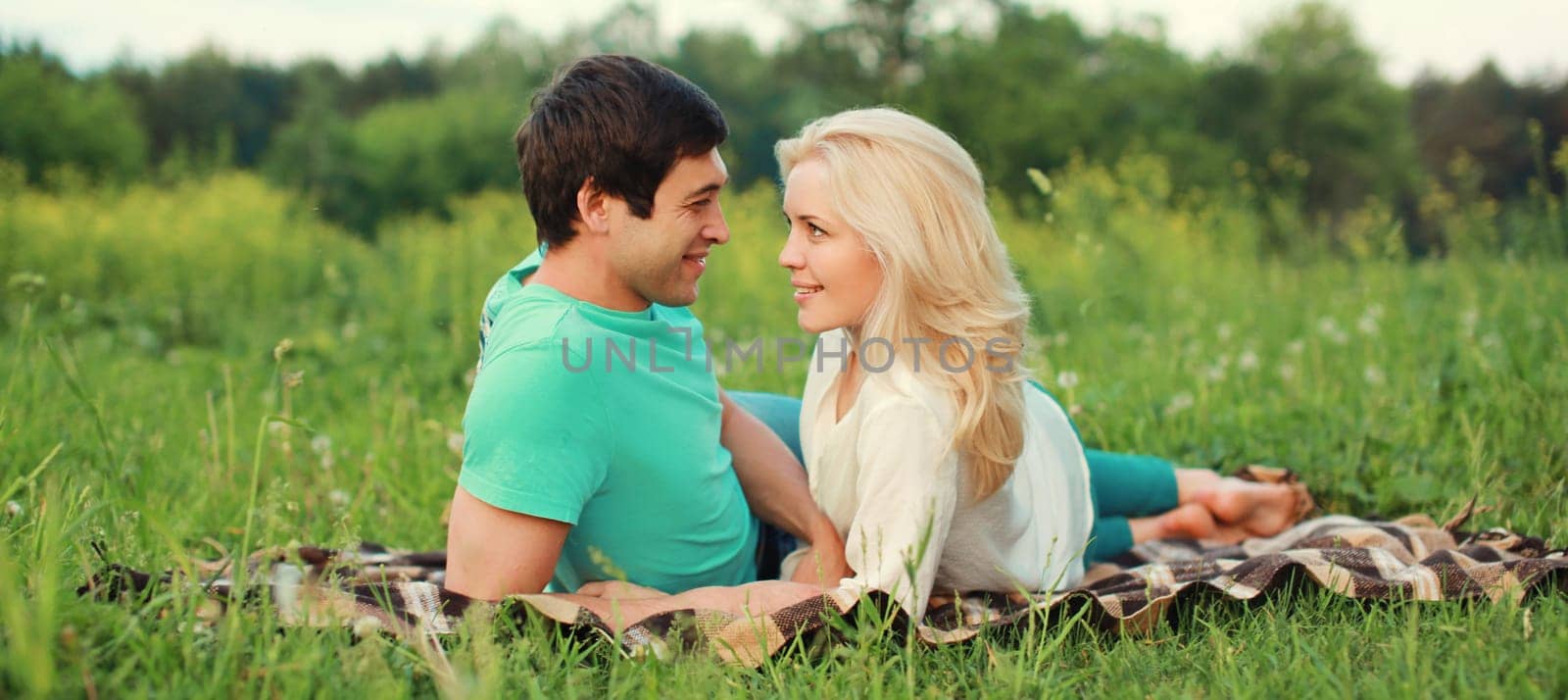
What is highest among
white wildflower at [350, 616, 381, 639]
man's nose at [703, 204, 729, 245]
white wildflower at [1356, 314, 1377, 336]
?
man's nose at [703, 204, 729, 245]

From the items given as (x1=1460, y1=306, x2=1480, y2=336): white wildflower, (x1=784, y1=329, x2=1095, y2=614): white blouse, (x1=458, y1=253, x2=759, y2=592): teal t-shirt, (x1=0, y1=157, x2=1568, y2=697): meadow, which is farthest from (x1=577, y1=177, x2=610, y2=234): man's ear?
(x1=1460, y1=306, x2=1480, y2=336): white wildflower

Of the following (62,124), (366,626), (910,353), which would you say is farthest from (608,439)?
(62,124)

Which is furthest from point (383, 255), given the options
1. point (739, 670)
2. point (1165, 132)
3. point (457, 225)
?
point (1165, 132)

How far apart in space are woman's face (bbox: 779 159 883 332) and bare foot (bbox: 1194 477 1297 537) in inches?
52.7

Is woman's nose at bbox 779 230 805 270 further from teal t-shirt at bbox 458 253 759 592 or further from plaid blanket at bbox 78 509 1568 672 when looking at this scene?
plaid blanket at bbox 78 509 1568 672

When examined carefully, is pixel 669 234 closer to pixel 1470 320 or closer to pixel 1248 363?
pixel 1248 363

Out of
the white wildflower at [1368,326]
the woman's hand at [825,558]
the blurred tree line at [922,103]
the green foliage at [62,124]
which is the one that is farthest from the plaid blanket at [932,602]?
the blurred tree line at [922,103]

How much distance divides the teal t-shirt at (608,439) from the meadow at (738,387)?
28 centimetres

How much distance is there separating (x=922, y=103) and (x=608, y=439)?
28.1m

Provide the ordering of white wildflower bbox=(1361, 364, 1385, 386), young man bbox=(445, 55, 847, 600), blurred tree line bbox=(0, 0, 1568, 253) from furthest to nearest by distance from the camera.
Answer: blurred tree line bbox=(0, 0, 1568, 253) → white wildflower bbox=(1361, 364, 1385, 386) → young man bbox=(445, 55, 847, 600)

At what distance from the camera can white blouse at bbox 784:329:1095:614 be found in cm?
218

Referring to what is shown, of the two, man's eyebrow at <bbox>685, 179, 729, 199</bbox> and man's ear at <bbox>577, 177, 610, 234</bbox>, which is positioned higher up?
man's eyebrow at <bbox>685, 179, 729, 199</bbox>

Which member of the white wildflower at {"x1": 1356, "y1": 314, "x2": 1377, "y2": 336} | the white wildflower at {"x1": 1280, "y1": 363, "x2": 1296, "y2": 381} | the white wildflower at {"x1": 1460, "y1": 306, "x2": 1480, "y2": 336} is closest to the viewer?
the white wildflower at {"x1": 1280, "y1": 363, "x2": 1296, "y2": 381}

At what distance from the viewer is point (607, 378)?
2139 mm
